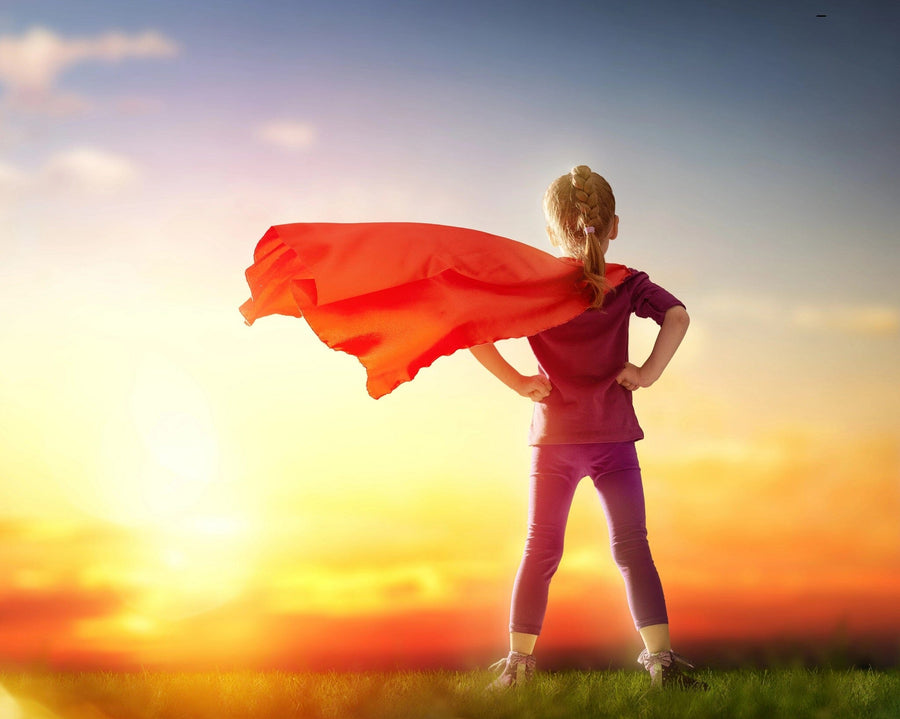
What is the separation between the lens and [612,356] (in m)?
3.43

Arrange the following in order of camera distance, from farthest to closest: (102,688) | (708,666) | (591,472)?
(708,666) < (102,688) < (591,472)

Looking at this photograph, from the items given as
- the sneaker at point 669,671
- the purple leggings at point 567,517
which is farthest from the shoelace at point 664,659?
the purple leggings at point 567,517

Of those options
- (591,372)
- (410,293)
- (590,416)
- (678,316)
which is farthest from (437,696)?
(678,316)

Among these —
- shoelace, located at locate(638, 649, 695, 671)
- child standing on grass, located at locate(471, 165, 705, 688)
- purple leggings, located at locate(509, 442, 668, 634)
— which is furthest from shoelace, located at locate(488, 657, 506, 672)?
shoelace, located at locate(638, 649, 695, 671)

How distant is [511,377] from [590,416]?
1.06 feet

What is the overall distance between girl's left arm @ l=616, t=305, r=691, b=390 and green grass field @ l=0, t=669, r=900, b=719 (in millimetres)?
1097

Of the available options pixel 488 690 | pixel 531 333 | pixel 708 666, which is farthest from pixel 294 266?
pixel 708 666

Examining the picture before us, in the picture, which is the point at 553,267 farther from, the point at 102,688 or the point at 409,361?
the point at 102,688

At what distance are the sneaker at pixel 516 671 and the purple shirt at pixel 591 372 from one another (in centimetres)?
78

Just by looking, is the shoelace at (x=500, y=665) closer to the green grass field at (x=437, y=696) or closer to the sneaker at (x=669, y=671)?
the green grass field at (x=437, y=696)

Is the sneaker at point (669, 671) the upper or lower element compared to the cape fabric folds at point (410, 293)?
lower

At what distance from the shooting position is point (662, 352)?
3.42 meters

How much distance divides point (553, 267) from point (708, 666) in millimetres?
1930

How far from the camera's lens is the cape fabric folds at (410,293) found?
3211 mm
